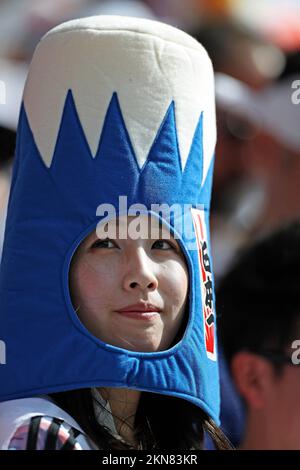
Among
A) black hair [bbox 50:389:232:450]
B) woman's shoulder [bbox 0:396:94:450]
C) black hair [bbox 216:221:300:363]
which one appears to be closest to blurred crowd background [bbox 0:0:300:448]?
black hair [bbox 216:221:300:363]

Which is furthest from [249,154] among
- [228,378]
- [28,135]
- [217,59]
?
[28,135]

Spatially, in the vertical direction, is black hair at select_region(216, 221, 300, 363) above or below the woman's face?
above

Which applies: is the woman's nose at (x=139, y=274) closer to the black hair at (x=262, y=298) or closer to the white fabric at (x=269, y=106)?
the black hair at (x=262, y=298)

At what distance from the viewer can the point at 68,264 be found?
246 cm

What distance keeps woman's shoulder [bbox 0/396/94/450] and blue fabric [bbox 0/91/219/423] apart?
29 mm

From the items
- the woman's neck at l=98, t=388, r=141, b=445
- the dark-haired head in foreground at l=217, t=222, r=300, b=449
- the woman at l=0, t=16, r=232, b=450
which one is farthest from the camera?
the dark-haired head in foreground at l=217, t=222, r=300, b=449

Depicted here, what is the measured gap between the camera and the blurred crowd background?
4488 millimetres

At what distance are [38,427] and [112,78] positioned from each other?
72 cm

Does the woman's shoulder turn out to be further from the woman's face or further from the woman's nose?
the woman's nose

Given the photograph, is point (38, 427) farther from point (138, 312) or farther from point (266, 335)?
point (266, 335)

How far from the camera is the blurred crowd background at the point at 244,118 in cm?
449

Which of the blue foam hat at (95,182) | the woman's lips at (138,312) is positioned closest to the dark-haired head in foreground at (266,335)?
the blue foam hat at (95,182)

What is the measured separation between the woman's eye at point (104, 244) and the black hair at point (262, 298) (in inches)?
40.7
